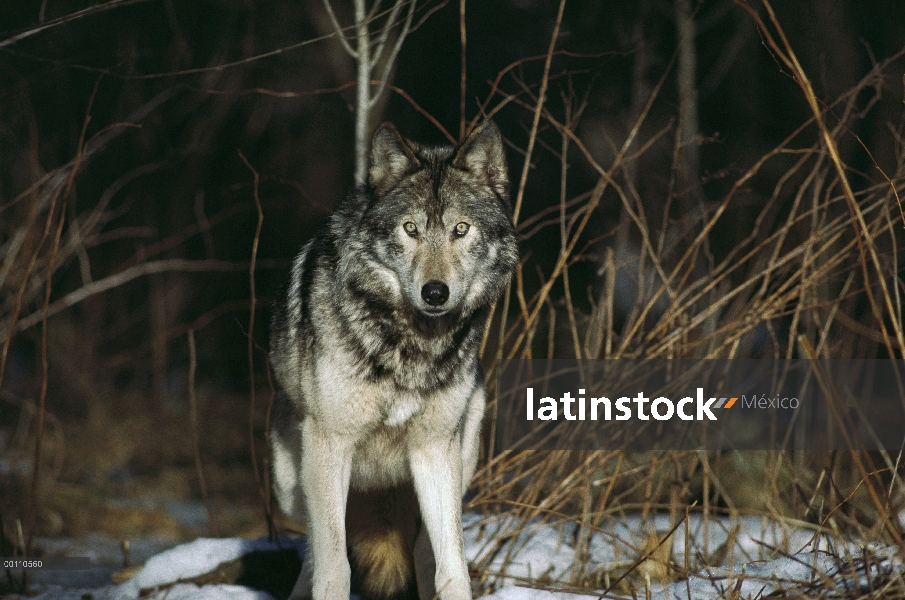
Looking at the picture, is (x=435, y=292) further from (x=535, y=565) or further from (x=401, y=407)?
(x=535, y=565)

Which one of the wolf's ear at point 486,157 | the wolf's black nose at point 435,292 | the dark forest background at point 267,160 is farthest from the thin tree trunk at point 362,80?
the dark forest background at point 267,160

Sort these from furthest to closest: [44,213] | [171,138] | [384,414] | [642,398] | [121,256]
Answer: [121,256]
[171,138]
[44,213]
[642,398]
[384,414]

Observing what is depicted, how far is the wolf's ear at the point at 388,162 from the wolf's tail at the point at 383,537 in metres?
1.36

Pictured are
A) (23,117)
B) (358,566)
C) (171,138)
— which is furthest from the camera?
(171,138)

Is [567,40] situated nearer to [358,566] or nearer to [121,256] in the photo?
[121,256]

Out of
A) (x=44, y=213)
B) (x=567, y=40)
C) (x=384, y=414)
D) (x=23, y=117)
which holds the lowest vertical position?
(x=384, y=414)

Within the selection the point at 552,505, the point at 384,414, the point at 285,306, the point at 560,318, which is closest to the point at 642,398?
the point at 552,505

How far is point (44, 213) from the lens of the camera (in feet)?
22.4

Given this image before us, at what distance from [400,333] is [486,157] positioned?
2.64 feet

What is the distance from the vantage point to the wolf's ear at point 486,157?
310 cm

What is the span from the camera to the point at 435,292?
278cm

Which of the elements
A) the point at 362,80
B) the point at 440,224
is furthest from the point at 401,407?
the point at 362,80

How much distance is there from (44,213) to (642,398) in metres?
5.57

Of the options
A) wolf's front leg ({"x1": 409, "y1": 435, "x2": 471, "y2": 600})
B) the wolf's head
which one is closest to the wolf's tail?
wolf's front leg ({"x1": 409, "y1": 435, "x2": 471, "y2": 600})
